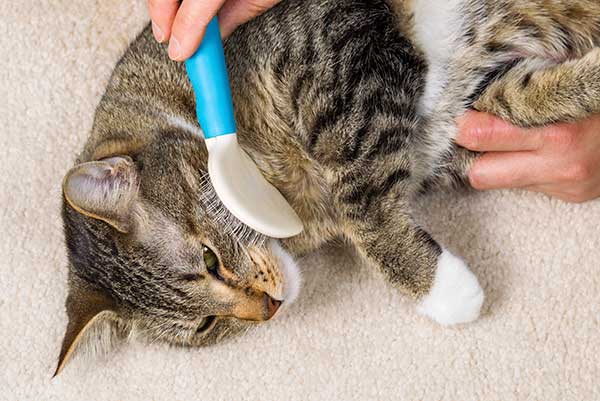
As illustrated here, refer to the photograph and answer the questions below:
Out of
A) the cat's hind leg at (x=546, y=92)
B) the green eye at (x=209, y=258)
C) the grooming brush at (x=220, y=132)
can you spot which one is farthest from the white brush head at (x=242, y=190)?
the cat's hind leg at (x=546, y=92)

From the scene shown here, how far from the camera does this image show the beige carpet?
1302 millimetres

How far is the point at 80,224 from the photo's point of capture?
1121mm

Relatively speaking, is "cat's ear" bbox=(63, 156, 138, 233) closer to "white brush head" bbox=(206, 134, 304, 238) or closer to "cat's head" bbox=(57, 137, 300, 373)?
"cat's head" bbox=(57, 137, 300, 373)

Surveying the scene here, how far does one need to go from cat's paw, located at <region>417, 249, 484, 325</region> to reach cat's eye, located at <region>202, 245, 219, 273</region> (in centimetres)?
39

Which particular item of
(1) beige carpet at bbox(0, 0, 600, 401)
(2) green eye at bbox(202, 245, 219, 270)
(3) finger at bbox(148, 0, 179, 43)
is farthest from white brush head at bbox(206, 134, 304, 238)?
(1) beige carpet at bbox(0, 0, 600, 401)

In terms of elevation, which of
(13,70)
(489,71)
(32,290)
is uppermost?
(13,70)

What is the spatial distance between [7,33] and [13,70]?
90mm

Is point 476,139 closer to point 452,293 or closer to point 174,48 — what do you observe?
point 452,293

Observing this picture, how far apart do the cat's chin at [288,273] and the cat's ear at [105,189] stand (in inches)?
10.4

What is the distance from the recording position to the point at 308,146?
1.12 m

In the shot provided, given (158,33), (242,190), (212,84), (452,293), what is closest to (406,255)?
(452,293)

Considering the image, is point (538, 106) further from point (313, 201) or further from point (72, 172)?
point (72, 172)

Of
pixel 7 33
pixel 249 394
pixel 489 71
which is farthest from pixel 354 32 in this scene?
pixel 7 33

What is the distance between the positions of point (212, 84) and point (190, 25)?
3.7 inches
